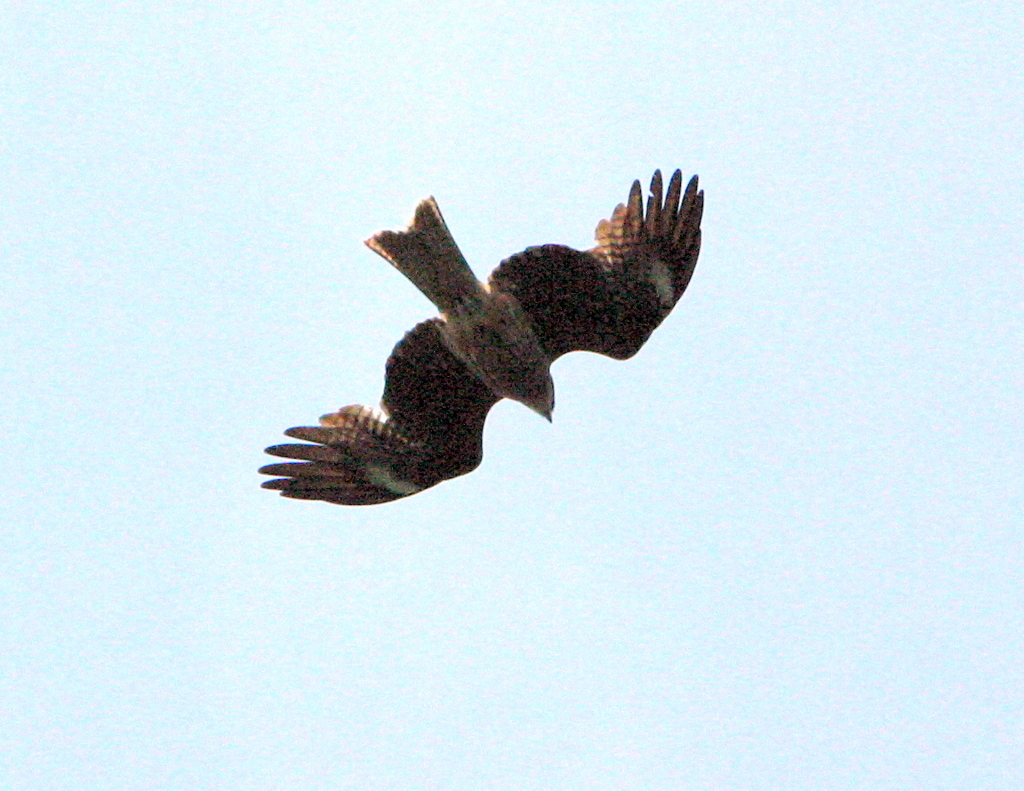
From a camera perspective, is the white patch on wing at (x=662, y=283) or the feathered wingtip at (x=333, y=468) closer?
the white patch on wing at (x=662, y=283)

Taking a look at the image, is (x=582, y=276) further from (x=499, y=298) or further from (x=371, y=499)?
(x=371, y=499)

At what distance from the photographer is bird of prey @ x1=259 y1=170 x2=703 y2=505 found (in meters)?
9.70

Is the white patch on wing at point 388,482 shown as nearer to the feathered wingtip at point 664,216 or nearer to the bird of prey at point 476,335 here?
the bird of prey at point 476,335

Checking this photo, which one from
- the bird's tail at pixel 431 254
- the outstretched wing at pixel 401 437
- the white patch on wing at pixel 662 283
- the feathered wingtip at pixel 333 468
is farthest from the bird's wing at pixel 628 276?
the feathered wingtip at pixel 333 468

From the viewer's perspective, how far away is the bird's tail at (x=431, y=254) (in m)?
9.65

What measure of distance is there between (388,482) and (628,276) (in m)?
Answer: 2.39

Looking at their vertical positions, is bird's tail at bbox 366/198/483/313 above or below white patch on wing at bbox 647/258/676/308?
above

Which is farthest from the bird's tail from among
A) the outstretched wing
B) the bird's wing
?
the outstretched wing

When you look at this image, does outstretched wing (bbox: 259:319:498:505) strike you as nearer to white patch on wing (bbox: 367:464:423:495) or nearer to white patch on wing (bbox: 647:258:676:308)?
white patch on wing (bbox: 367:464:423:495)

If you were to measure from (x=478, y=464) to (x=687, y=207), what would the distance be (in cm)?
249

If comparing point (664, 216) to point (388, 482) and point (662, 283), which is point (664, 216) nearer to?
point (662, 283)

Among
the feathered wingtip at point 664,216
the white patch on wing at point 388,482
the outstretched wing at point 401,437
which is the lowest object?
the white patch on wing at point 388,482

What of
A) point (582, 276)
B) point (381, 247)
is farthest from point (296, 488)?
point (582, 276)

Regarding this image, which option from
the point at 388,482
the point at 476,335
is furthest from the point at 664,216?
the point at 388,482
